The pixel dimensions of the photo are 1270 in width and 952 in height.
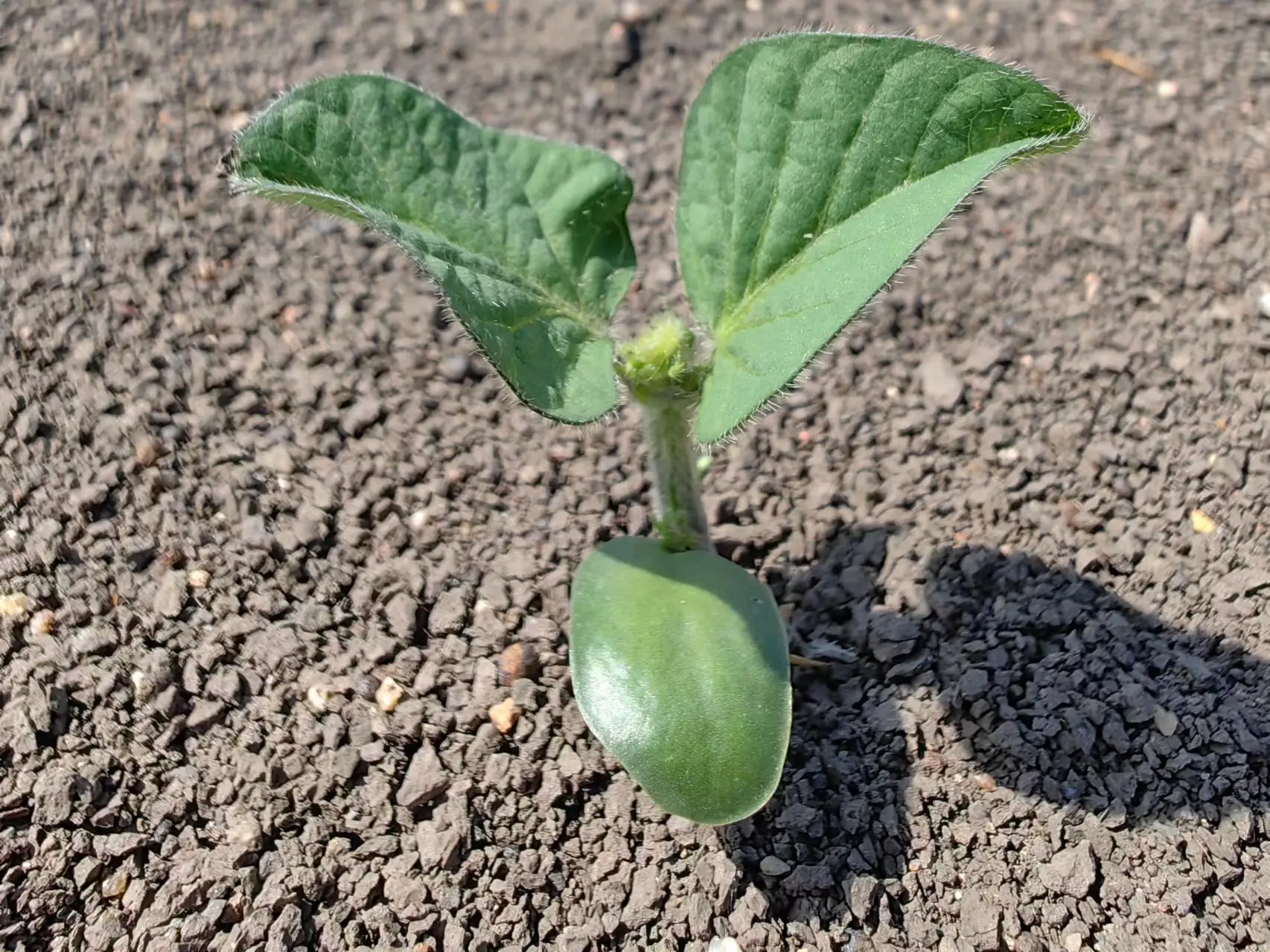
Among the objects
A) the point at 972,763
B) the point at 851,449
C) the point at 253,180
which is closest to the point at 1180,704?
the point at 972,763

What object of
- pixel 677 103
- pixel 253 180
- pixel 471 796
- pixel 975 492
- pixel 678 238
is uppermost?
pixel 253 180

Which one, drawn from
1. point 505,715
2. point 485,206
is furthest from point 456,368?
point 505,715

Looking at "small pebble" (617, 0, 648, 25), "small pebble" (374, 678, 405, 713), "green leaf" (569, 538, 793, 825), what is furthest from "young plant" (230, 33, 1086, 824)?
"small pebble" (617, 0, 648, 25)

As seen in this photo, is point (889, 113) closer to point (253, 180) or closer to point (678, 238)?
point (678, 238)

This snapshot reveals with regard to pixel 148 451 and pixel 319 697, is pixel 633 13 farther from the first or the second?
pixel 319 697

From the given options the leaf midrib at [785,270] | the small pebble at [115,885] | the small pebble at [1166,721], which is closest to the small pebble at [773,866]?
the small pebble at [1166,721]

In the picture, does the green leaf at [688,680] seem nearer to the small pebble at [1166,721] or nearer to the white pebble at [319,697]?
the white pebble at [319,697]

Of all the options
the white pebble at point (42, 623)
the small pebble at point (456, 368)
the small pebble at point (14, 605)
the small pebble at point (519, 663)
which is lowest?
the small pebble at point (519, 663)
